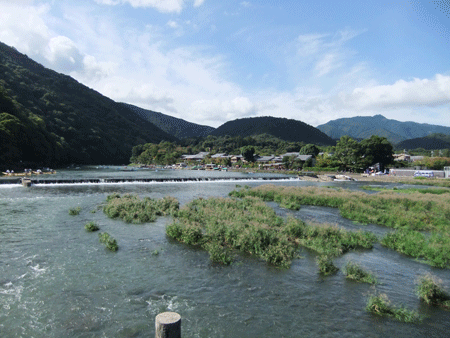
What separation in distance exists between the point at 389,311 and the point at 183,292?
6727 mm

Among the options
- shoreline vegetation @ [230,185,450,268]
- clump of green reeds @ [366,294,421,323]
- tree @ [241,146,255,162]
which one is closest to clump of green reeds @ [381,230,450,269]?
shoreline vegetation @ [230,185,450,268]

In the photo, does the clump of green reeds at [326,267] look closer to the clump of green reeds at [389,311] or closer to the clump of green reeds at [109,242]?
the clump of green reeds at [389,311]

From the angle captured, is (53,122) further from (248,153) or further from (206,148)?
(248,153)

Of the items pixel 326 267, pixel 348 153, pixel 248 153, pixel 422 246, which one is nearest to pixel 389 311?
pixel 326 267

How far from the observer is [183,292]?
964 cm

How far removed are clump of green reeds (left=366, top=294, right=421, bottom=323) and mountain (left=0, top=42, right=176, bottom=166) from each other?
3022 inches

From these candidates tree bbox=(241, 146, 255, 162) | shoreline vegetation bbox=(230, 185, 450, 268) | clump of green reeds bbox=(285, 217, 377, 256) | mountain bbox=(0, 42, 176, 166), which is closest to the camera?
shoreline vegetation bbox=(230, 185, 450, 268)

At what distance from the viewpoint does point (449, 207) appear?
71.5ft

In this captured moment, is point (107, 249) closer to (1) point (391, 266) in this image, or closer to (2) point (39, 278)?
(2) point (39, 278)

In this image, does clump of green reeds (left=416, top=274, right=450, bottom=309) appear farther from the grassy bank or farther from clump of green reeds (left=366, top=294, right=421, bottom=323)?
the grassy bank

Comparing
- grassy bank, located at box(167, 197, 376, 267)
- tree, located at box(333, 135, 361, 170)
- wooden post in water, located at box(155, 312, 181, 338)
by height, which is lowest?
grassy bank, located at box(167, 197, 376, 267)

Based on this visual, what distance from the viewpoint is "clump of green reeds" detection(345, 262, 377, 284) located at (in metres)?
10.7

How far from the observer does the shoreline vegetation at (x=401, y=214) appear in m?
13.9

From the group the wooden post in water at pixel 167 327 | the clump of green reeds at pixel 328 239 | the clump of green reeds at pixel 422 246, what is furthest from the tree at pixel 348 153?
the wooden post in water at pixel 167 327
